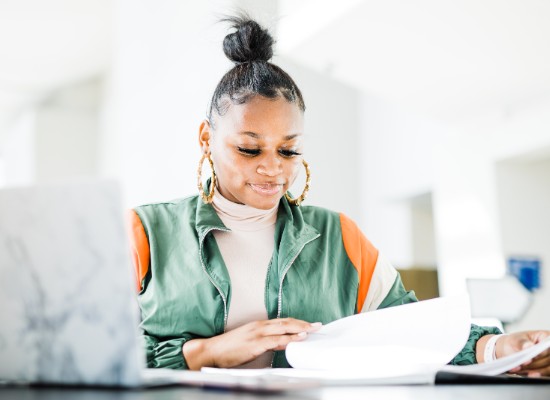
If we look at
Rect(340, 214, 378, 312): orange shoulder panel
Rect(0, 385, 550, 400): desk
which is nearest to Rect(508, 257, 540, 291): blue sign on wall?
Rect(340, 214, 378, 312): orange shoulder panel

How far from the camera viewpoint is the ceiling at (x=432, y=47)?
3010 mm

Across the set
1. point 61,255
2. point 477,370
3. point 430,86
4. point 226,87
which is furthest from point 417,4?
point 61,255

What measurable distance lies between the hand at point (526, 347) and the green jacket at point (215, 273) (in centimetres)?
27

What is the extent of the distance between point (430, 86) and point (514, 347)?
329 centimetres

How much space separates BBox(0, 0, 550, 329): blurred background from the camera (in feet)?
8.19

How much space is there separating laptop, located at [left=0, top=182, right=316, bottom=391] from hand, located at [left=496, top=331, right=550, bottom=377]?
0.38 metres

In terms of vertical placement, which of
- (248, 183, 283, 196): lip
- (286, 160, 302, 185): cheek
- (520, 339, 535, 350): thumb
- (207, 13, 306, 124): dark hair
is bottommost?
(520, 339, 535, 350): thumb

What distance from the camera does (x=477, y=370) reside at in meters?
0.71

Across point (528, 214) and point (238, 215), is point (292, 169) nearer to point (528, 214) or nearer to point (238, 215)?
point (238, 215)

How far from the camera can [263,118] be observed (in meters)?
1.13

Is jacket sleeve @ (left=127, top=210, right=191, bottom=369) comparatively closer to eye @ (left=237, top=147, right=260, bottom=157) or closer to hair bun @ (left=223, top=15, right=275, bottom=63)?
eye @ (left=237, top=147, right=260, bottom=157)

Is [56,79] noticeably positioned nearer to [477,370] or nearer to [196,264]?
[196,264]

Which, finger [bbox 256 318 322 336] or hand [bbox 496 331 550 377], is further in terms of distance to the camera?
finger [bbox 256 318 322 336]

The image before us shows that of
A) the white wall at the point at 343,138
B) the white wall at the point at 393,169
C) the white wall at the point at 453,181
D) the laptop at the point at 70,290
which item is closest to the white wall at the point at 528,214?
the white wall at the point at 453,181
